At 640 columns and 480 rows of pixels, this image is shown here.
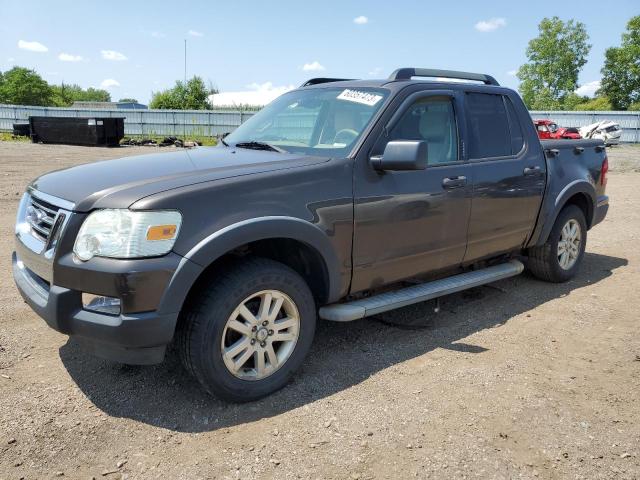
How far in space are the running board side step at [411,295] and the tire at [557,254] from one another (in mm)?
558

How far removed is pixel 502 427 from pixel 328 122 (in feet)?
7.59

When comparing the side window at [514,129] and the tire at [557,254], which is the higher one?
the side window at [514,129]

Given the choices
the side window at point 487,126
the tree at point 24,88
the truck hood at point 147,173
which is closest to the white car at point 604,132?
the side window at point 487,126

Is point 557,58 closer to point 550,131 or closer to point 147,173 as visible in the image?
point 550,131

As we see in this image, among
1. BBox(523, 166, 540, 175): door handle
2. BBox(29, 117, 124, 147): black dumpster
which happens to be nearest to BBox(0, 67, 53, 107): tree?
BBox(29, 117, 124, 147): black dumpster

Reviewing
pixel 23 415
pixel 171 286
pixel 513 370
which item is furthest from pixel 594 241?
pixel 23 415

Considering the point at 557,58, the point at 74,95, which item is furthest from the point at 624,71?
the point at 74,95

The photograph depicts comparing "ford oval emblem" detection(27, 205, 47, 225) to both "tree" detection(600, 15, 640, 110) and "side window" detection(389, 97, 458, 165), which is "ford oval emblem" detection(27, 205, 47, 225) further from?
"tree" detection(600, 15, 640, 110)

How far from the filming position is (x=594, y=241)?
7820mm

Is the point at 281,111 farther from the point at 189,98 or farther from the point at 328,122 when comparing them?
the point at 189,98

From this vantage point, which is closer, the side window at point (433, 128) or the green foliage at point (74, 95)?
Result: the side window at point (433, 128)

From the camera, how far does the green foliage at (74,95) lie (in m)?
92.2

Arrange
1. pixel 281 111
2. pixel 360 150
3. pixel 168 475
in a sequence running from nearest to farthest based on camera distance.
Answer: pixel 168 475
pixel 360 150
pixel 281 111

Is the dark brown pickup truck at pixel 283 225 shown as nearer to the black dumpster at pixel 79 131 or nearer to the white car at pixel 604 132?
the black dumpster at pixel 79 131
